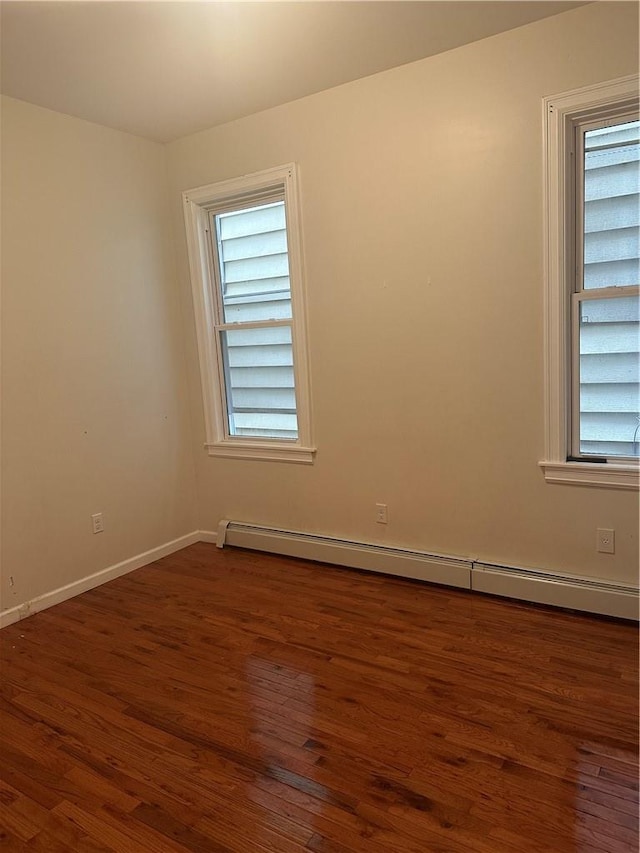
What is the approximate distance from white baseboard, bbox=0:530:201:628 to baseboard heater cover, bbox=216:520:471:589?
0.97 feet

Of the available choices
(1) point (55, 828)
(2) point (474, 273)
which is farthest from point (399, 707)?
(2) point (474, 273)

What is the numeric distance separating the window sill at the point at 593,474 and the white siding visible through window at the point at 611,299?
0.11 m

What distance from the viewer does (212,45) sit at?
265 cm

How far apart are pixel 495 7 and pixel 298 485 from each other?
8.73 ft

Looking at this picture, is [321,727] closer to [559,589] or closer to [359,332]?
[559,589]

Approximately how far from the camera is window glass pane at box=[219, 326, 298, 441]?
3785 millimetres

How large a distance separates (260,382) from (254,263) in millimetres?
775

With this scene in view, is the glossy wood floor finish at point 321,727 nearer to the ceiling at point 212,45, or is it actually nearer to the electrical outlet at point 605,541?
the electrical outlet at point 605,541

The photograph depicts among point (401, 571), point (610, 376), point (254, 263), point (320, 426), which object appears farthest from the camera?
point (254, 263)

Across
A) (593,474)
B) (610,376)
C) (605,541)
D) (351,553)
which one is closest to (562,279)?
(610,376)

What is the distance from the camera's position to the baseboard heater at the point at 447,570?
2762mm

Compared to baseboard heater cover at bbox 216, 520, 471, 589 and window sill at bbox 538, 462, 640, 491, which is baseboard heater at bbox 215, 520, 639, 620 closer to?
baseboard heater cover at bbox 216, 520, 471, 589

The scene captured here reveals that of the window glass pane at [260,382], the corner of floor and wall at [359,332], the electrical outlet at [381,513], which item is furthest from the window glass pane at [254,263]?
the electrical outlet at [381,513]

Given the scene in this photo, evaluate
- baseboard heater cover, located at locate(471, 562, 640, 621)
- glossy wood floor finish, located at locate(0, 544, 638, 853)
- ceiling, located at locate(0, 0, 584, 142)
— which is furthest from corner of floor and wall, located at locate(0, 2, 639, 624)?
glossy wood floor finish, located at locate(0, 544, 638, 853)
